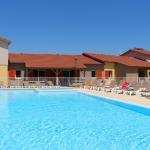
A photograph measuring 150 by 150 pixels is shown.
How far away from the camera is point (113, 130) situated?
30.6 ft

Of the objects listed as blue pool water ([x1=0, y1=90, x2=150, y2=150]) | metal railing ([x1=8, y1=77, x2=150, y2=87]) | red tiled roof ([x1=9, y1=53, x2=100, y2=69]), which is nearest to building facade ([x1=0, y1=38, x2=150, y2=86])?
red tiled roof ([x1=9, y1=53, x2=100, y2=69])

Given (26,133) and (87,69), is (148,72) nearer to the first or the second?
(87,69)

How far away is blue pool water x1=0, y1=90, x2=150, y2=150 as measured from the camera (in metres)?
7.43

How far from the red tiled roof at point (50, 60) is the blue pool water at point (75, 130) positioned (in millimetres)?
16885

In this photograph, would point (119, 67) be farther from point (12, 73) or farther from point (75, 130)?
point (75, 130)

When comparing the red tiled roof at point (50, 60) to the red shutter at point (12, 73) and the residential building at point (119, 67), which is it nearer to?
the red shutter at point (12, 73)

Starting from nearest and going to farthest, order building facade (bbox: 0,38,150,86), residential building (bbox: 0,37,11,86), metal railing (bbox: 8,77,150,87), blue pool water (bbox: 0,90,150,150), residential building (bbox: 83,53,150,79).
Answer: blue pool water (bbox: 0,90,150,150), metal railing (bbox: 8,77,150,87), residential building (bbox: 0,37,11,86), building facade (bbox: 0,38,150,86), residential building (bbox: 83,53,150,79)

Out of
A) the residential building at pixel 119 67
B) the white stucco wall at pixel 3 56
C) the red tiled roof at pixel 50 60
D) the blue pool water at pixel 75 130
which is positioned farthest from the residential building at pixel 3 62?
the blue pool water at pixel 75 130

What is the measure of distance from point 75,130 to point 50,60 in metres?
23.8


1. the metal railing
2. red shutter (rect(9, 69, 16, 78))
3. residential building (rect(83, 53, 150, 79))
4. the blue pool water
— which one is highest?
residential building (rect(83, 53, 150, 79))

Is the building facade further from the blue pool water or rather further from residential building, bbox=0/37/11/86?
the blue pool water

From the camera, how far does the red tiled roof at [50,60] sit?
100.0 ft

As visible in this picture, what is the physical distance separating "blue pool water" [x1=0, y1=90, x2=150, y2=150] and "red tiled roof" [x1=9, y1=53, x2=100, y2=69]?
16.9 metres

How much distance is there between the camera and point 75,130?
30.5 feet
